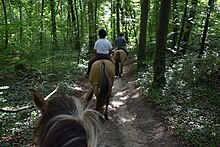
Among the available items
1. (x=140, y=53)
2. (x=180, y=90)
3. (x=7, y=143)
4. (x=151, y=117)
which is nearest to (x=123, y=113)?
(x=151, y=117)

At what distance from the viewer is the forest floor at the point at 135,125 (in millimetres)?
7113

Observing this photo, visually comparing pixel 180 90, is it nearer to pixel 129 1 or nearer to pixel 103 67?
pixel 103 67

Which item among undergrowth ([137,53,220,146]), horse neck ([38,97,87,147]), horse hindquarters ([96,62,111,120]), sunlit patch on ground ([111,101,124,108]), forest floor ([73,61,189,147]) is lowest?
sunlit patch on ground ([111,101,124,108])

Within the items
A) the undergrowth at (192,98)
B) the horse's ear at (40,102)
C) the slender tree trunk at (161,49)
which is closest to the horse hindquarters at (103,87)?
the undergrowth at (192,98)

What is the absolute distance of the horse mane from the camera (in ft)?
5.43

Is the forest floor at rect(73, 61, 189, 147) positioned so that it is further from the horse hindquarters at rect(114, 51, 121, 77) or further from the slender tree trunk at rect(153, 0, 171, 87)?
the horse hindquarters at rect(114, 51, 121, 77)

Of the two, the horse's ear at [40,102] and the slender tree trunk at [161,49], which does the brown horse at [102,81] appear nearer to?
the slender tree trunk at [161,49]

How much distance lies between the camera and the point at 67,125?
1.78 meters

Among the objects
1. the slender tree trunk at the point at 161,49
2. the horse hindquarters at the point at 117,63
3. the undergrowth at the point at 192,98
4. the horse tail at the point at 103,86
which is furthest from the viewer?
the horse hindquarters at the point at 117,63

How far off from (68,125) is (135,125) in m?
6.77

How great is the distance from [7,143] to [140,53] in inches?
436

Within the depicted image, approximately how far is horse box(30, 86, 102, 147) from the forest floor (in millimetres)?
3746

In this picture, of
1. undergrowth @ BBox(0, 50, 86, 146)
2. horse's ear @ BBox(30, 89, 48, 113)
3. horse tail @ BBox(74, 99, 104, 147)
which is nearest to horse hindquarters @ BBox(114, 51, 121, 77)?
undergrowth @ BBox(0, 50, 86, 146)

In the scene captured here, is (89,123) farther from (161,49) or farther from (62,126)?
(161,49)
